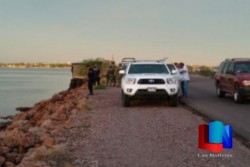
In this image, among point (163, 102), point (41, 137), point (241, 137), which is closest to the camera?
point (241, 137)

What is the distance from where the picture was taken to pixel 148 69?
20.2 metres

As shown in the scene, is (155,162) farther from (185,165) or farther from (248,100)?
(248,100)

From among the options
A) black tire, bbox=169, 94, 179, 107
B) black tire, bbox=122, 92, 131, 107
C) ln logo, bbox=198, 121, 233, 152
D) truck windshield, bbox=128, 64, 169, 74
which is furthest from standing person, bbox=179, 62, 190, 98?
ln logo, bbox=198, 121, 233, 152

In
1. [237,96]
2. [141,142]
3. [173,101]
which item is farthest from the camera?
[237,96]

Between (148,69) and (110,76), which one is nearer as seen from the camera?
(148,69)

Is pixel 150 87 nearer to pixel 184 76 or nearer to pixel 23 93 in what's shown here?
pixel 184 76

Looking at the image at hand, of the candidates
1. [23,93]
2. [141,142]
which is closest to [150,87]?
[141,142]

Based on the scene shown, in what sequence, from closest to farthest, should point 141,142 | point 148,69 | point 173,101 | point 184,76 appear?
point 141,142
point 173,101
point 148,69
point 184,76

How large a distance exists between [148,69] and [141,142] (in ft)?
30.9

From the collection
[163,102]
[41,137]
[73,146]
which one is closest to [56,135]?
[41,137]

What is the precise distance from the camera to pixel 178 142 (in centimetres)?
1098

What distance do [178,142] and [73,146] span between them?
7.56ft

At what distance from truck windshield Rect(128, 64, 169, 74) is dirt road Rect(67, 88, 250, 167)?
3.22 metres

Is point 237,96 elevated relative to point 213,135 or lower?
lower
